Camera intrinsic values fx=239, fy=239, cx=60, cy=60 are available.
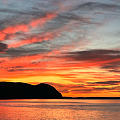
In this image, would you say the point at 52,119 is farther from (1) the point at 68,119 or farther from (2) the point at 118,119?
(2) the point at 118,119

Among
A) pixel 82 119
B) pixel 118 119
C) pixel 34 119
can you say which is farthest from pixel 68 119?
pixel 118 119

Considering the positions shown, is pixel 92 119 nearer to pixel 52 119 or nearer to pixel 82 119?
pixel 82 119

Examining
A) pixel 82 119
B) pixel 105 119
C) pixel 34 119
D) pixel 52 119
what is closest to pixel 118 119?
pixel 105 119

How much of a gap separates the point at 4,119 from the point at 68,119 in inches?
837

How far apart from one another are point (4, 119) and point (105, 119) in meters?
33.6

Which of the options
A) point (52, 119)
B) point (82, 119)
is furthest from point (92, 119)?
point (52, 119)

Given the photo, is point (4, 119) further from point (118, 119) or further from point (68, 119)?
point (118, 119)

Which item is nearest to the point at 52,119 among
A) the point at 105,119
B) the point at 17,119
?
the point at 17,119

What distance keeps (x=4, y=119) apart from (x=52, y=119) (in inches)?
623

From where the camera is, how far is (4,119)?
7756 centimetres

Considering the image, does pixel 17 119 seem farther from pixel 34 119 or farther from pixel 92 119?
pixel 92 119

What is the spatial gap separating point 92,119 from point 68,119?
8104mm

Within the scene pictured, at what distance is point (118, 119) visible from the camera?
79812mm

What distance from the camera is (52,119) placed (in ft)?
265
